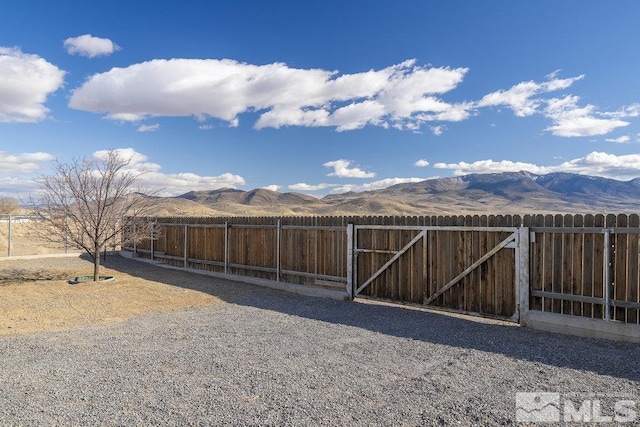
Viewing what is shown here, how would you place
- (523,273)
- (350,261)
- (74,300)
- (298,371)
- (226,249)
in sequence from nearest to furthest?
(298,371) < (523,273) < (74,300) < (350,261) < (226,249)

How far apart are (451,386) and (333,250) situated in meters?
6.63

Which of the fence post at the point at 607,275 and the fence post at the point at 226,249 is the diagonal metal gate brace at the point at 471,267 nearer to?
the fence post at the point at 607,275

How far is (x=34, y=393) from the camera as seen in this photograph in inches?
182

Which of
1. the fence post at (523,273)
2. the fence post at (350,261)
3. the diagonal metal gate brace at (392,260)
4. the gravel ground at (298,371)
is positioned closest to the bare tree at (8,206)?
the fence post at (350,261)

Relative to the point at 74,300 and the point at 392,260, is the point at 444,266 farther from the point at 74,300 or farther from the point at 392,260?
the point at 74,300

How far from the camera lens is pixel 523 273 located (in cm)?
792

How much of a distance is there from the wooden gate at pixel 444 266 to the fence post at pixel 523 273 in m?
A: 0.02

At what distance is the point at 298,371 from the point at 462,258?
4854mm

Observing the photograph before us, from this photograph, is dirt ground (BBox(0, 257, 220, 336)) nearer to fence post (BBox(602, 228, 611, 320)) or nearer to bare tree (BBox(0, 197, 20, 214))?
fence post (BBox(602, 228, 611, 320))

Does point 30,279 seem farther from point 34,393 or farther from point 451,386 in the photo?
point 451,386

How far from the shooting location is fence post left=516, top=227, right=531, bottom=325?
311 inches

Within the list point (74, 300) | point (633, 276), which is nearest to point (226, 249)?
point (74, 300)

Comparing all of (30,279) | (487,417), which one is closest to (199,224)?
(30,279)

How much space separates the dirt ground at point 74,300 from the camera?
8469mm
